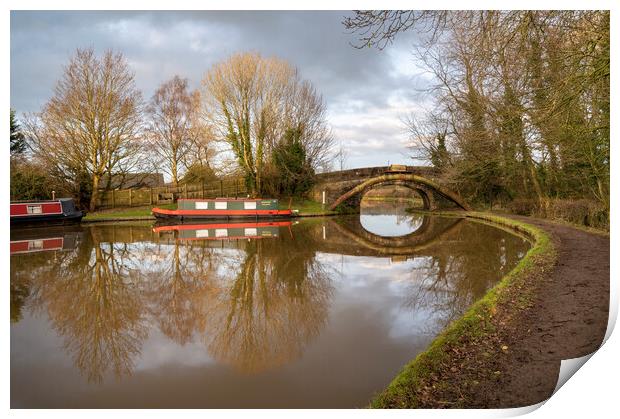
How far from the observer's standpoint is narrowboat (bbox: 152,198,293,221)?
15.2m

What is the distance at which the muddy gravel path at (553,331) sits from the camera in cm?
234

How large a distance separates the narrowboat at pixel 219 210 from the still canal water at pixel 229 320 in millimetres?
7198

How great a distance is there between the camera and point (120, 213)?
1638 cm

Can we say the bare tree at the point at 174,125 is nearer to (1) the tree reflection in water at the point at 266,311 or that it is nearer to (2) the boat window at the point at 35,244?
(2) the boat window at the point at 35,244

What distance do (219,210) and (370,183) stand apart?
7.51 meters

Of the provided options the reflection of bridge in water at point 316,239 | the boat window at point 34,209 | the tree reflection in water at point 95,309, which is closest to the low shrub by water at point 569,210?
the reflection of bridge in water at point 316,239

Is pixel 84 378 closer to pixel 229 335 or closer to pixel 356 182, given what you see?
pixel 229 335

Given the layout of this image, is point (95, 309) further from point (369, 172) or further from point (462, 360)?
point (369, 172)

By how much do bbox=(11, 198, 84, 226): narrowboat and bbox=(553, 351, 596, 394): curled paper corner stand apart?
45.5 ft

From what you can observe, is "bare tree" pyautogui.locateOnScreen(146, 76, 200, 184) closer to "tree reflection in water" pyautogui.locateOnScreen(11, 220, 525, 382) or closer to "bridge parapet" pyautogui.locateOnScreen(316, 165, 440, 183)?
"bridge parapet" pyautogui.locateOnScreen(316, 165, 440, 183)

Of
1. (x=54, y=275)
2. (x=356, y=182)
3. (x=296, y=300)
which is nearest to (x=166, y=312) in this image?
(x=296, y=300)
